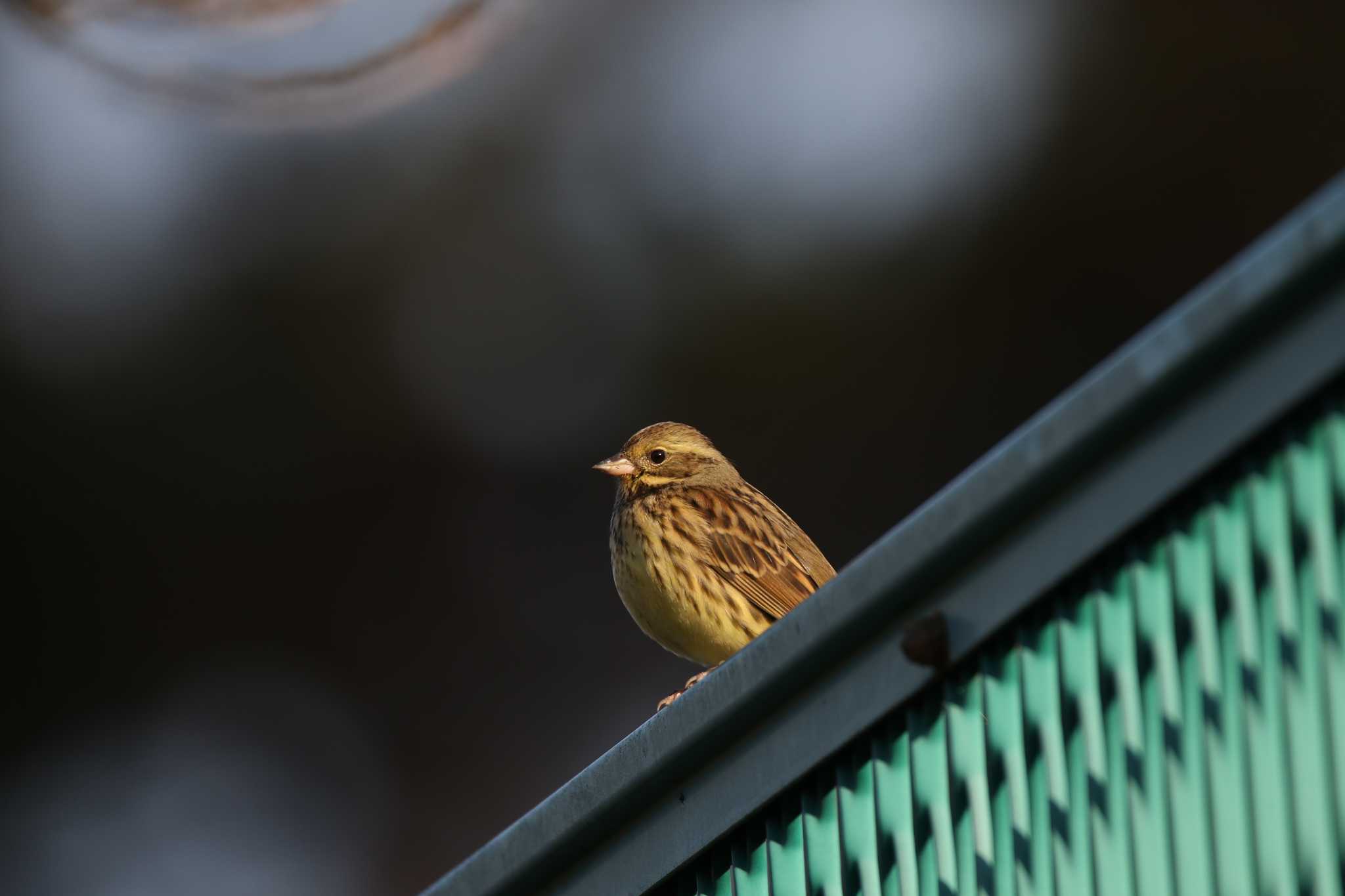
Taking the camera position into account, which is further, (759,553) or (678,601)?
(759,553)

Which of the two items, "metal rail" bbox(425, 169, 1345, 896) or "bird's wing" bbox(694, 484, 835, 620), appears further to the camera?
"bird's wing" bbox(694, 484, 835, 620)

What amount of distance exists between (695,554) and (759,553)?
0.72 feet

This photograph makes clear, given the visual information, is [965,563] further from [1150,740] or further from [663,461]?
[663,461]

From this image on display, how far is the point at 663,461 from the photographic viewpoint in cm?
471

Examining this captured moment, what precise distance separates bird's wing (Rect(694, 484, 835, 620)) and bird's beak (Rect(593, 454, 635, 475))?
0.24 meters

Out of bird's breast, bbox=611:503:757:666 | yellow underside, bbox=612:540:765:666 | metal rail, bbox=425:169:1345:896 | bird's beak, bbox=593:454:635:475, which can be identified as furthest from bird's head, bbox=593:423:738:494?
metal rail, bbox=425:169:1345:896

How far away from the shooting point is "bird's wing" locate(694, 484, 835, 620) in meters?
4.23

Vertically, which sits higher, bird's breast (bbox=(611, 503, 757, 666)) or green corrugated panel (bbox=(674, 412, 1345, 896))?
bird's breast (bbox=(611, 503, 757, 666))

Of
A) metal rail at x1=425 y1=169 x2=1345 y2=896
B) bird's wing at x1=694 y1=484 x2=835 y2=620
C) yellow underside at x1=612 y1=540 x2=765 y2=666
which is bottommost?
metal rail at x1=425 y1=169 x2=1345 y2=896

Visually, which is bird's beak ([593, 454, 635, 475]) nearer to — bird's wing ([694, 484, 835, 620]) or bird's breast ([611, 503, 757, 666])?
bird's wing ([694, 484, 835, 620])

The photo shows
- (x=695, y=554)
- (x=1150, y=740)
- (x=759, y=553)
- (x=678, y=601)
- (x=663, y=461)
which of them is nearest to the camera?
(x=1150, y=740)

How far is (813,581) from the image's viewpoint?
454cm

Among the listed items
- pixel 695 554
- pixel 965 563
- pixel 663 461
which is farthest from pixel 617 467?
pixel 965 563

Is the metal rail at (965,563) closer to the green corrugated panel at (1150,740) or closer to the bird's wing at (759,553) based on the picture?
the green corrugated panel at (1150,740)
